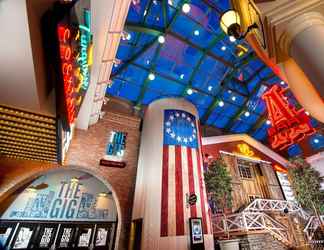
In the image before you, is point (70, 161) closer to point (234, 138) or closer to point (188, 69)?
point (188, 69)

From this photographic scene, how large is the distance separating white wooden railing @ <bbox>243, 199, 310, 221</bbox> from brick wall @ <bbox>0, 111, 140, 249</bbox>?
17.9ft

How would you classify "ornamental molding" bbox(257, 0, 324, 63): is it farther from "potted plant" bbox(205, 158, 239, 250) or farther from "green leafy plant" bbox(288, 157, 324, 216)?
"green leafy plant" bbox(288, 157, 324, 216)

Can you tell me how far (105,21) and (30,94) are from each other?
6.23ft

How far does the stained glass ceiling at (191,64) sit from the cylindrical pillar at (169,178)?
8.33ft

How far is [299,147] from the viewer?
12867mm

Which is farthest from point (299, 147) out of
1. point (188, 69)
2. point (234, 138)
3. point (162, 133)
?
point (162, 133)

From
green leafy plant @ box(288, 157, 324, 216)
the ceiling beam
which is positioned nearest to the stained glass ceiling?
the ceiling beam

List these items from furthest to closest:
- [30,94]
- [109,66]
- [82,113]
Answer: [82,113] → [109,66] → [30,94]

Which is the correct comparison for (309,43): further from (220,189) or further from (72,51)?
(220,189)

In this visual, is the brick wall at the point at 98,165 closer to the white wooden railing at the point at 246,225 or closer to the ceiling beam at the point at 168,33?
the ceiling beam at the point at 168,33

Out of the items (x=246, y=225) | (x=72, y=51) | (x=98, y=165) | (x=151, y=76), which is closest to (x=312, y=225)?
(x=246, y=225)

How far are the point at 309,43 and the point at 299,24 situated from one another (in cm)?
22

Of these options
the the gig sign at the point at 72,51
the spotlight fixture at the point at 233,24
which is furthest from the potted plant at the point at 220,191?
the the gig sign at the point at 72,51

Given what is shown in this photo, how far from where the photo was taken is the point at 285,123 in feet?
20.1
